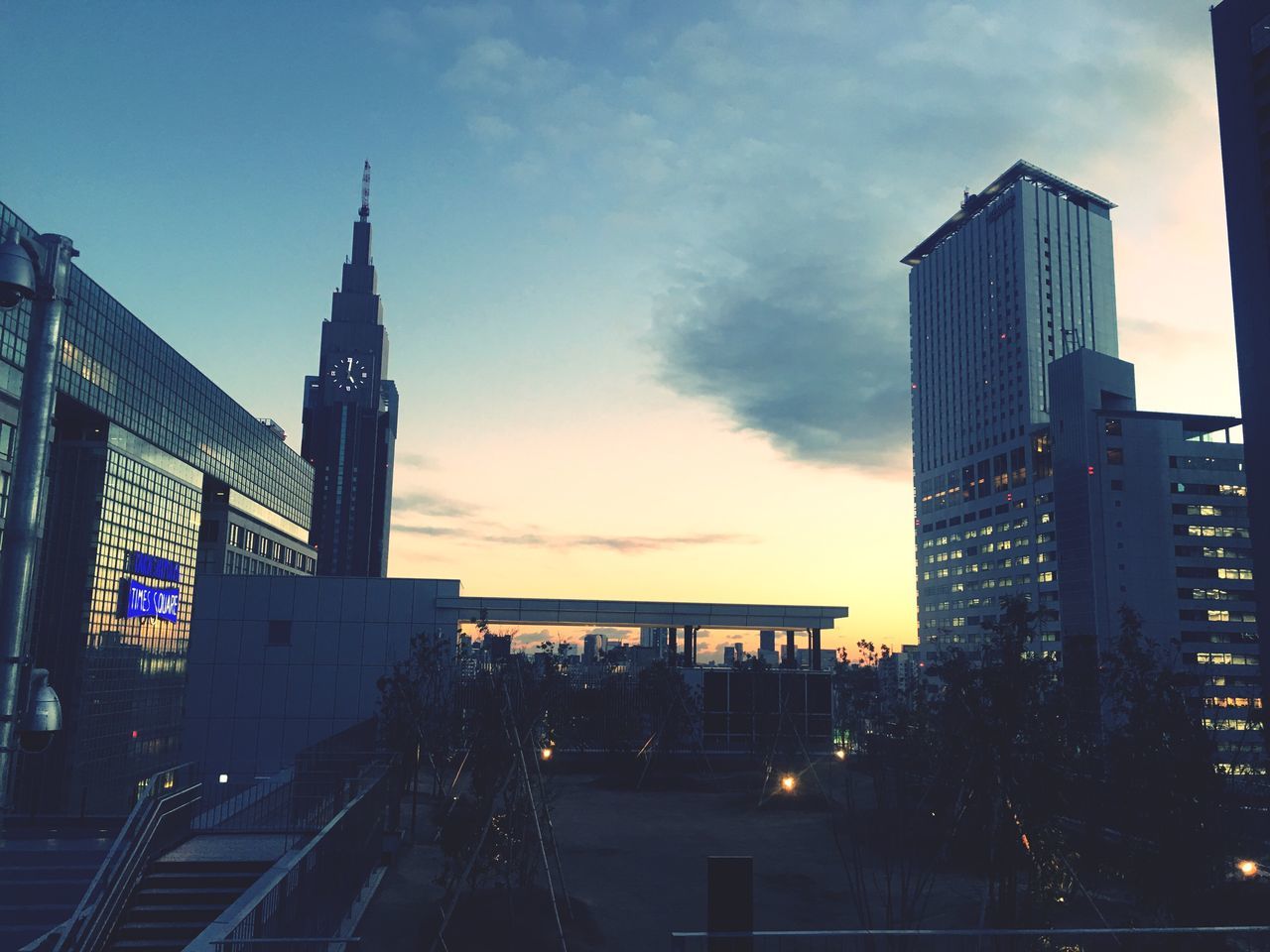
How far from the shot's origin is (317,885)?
58.4ft

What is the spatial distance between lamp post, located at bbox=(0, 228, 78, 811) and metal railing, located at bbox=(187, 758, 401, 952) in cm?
461

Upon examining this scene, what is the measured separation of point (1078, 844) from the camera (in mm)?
28062

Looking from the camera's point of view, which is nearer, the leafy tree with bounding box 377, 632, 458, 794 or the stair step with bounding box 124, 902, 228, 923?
the stair step with bounding box 124, 902, 228, 923

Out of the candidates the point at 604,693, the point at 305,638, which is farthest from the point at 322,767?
the point at 604,693

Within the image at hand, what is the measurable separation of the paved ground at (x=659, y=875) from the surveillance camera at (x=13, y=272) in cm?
1549

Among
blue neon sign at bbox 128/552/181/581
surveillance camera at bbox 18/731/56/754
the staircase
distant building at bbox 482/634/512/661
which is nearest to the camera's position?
surveillance camera at bbox 18/731/56/754

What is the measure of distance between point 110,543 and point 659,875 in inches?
3045

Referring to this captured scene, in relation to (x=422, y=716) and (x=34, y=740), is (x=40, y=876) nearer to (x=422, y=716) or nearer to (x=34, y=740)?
(x=34, y=740)

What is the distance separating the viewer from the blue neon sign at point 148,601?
87.8 meters

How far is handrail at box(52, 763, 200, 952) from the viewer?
59.7 feet

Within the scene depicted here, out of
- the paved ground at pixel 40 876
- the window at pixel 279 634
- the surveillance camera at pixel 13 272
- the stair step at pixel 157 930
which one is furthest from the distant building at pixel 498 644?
the surveillance camera at pixel 13 272

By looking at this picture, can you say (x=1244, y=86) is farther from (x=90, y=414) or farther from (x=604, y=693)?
Answer: (x=90, y=414)

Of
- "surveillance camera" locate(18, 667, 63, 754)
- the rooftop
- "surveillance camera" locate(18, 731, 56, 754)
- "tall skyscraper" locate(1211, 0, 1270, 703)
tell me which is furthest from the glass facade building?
"tall skyscraper" locate(1211, 0, 1270, 703)

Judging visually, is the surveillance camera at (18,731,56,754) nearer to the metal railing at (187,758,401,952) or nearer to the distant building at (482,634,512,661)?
the metal railing at (187,758,401,952)
